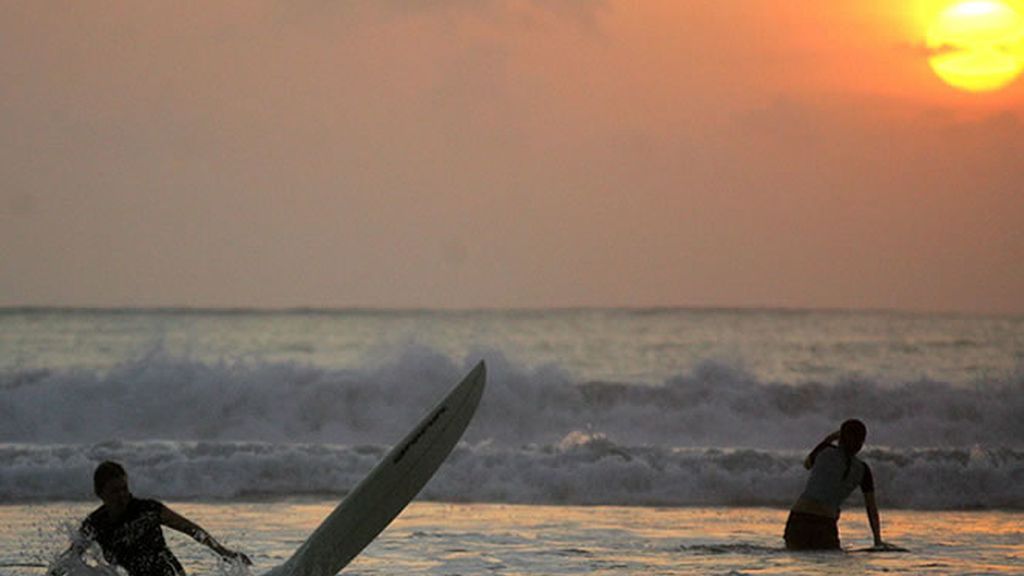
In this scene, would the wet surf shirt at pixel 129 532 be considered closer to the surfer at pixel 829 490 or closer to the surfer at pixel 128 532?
the surfer at pixel 128 532

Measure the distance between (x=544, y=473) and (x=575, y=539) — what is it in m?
4.65

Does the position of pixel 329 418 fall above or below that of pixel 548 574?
above

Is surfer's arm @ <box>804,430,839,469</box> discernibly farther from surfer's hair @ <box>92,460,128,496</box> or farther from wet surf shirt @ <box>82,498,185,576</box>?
surfer's hair @ <box>92,460,128,496</box>

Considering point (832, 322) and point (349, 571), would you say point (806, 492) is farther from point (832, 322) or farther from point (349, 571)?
point (832, 322)

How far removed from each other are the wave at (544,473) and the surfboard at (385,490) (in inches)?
233

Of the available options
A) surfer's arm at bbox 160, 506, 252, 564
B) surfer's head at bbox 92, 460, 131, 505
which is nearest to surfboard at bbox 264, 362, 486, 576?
surfer's arm at bbox 160, 506, 252, 564

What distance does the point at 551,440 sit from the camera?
21953 mm

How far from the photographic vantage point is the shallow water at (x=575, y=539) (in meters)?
10.7

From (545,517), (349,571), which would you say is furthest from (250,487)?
(349,571)

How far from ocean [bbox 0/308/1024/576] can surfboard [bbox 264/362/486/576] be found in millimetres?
1102

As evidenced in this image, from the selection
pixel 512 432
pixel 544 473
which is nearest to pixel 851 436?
pixel 544 473

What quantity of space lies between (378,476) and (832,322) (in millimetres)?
36316

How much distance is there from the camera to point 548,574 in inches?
410

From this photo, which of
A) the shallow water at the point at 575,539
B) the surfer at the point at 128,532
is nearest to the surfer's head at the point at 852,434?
the shallow water at the point at 575,539
